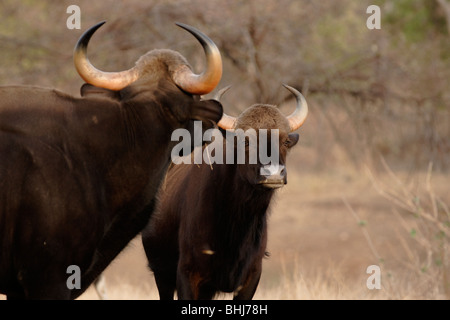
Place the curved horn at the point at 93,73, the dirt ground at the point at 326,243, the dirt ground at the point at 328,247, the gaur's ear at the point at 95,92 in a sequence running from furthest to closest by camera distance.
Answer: the dirt ground at the point at 326,243, the dirt ground at the point at 328,247, the gaur's ear at the point at 95,92, the curved horn at the point at 93,73

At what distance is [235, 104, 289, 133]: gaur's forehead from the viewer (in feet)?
21.3

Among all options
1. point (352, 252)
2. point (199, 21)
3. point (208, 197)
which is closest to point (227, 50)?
point (199, 21)

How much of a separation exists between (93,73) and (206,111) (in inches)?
27.8

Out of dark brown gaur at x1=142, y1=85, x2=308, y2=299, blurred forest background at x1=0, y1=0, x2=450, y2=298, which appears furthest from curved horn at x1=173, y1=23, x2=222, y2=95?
blurred forest background at x1=0, y1=0, x2=450, y2=298

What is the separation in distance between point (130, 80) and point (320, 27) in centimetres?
1884

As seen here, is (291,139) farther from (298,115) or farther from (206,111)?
(206,111)

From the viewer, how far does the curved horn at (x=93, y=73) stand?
463 cm

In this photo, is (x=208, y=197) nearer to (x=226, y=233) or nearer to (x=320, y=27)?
(x=226, y=233)

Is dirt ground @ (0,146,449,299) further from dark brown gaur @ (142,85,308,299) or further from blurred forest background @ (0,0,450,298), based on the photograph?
dark brown gaur @ (142,85,308,299)

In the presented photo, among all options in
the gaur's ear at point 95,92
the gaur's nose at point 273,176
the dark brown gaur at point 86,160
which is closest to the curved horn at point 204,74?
the dark brown gaur at point 86,160

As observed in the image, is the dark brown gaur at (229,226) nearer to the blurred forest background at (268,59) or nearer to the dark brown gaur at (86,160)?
the dark brown gaur at (86,160)

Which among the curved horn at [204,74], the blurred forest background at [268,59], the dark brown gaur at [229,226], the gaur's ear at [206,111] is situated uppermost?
the blurred forest background at [268,59]

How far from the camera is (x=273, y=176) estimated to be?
5.93 m

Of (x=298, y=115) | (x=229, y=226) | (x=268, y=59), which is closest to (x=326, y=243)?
(x=268, y=59)
